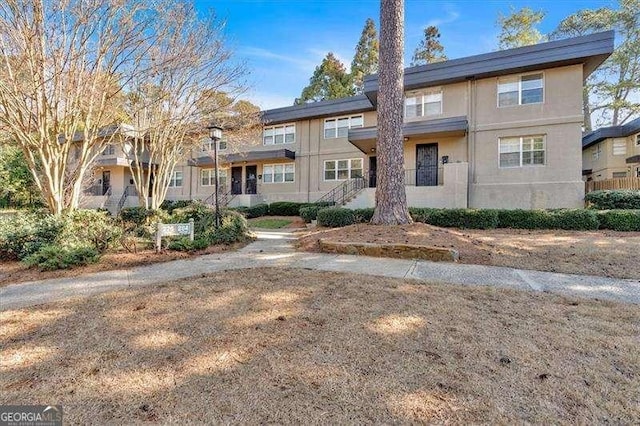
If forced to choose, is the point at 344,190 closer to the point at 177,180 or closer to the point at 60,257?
the point at 60,257

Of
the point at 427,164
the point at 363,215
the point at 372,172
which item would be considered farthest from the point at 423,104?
the point at 363,215

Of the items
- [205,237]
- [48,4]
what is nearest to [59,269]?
[205,237]

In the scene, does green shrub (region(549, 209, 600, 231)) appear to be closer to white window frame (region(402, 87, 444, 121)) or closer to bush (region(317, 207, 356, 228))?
bush (region(317, 207, 356, 228))

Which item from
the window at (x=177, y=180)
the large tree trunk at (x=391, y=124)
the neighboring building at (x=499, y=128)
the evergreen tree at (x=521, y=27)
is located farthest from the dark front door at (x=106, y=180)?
the evergreen tree at (x=521, y=27)

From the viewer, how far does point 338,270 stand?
577 cm

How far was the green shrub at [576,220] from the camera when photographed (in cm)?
998

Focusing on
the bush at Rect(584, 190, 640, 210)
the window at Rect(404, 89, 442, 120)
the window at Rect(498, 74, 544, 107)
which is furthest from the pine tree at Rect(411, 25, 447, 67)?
the bush at Rect(584, 190, 640, 210)

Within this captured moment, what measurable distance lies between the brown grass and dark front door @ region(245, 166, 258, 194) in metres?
15.2

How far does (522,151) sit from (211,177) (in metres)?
19.6

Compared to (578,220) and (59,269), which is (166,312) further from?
(578,220)

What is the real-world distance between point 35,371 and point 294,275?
3349mm

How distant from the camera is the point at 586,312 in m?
3.72

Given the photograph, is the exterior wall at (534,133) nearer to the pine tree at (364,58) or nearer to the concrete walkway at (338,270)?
the concrete walkway at (338,270)

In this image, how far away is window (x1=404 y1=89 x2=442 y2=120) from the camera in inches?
618
